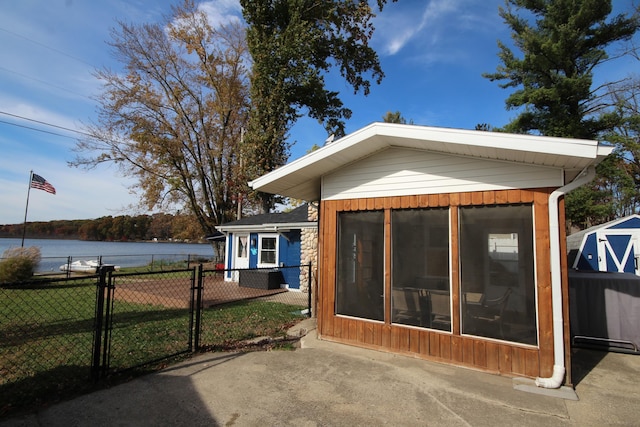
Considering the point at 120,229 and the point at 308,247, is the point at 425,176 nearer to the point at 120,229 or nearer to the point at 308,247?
the point at 308,247

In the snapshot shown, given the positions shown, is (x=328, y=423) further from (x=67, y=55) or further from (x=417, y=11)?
(x=67, y=55)

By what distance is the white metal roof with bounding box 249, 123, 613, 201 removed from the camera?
3611 millimetres

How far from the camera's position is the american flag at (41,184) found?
1842cm

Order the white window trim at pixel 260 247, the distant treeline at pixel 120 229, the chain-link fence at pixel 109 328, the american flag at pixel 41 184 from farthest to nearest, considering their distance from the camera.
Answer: the distant treeline at pixel 120 229
the american flag at pixel 41 184
the white window trim at pixel 260 247
the chain-link fence at pixel 109 328

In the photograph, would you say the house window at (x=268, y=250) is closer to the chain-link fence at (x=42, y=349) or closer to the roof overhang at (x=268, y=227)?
the roof overhang at (x=268, y=227)

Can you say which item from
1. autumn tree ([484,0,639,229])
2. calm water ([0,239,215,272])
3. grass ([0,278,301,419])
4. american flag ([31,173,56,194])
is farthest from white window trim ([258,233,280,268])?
american flag ([31,173,56,194])

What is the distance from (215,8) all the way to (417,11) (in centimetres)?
1404

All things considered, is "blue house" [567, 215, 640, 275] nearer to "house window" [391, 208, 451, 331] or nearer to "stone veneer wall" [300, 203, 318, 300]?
"stone veneer wall" [300, 203, 318, 300]

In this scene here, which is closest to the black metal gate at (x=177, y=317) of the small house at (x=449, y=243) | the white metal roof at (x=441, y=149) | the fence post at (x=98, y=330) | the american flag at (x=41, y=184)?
the fence post at (x=98, y=330)

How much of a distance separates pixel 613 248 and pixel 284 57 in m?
16.7

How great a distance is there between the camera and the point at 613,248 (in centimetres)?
1029

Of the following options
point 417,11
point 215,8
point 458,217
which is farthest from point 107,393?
point 215,8

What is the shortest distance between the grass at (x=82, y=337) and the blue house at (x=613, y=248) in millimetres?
9619

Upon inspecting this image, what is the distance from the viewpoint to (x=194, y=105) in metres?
23.5
